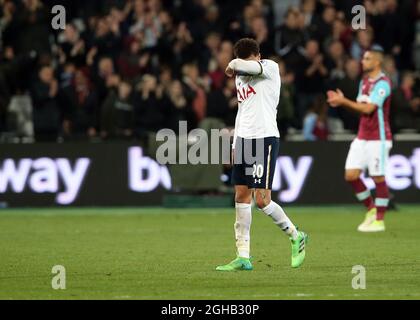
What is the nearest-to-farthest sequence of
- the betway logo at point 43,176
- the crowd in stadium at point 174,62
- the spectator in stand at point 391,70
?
the betway logo at point 43,176, the crowd in stadium at point 174,62, the spectator in stand at point 391,70

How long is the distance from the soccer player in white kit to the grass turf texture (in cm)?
38

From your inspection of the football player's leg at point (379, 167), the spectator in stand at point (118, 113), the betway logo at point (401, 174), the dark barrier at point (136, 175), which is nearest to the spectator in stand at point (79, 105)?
the spectator in stand at point (118, 113)

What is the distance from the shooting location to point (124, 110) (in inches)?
841

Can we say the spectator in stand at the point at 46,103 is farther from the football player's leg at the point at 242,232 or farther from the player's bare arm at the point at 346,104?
the football player's leg at the point at 242,232

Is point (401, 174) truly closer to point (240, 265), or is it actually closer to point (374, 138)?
point (374, 138)

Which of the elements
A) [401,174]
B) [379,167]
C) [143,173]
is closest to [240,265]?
[379,167]

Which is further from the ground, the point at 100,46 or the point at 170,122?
the point at 100,46

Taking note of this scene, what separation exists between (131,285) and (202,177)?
34.3 feet

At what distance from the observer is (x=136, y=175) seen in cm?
2061

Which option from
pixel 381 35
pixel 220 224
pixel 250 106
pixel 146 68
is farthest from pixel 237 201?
pixel 381 35

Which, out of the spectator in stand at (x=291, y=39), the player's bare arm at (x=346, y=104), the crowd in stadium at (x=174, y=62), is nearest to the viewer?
the player's bare arm at (x=346, y=104)

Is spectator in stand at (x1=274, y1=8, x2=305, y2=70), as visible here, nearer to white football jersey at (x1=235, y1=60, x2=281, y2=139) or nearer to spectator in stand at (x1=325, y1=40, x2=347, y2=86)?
spectator in stand at (x1=325, y1=40, x2=347, y2=86)

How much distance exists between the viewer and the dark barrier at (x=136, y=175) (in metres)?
20.3

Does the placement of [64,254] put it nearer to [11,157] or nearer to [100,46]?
[11,157]
